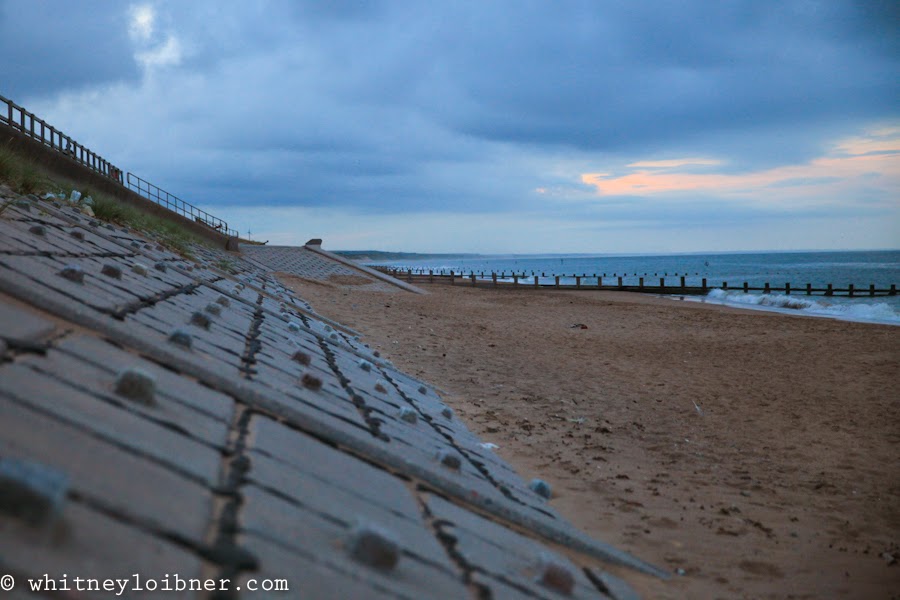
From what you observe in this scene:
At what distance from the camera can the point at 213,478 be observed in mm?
2256

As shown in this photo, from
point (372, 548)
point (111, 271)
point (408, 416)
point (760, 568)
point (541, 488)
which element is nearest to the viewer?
point (372, 548)

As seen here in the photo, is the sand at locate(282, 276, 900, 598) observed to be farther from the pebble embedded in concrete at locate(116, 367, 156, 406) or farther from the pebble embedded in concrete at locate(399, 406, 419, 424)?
the pebble embedded in concrete at locate(116, 367, 156, 406)

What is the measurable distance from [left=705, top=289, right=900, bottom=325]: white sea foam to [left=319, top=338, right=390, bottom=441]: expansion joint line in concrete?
101 ft

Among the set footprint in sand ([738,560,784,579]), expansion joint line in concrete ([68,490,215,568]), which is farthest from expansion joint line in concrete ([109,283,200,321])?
footprint in sand ([738,560,784,579])

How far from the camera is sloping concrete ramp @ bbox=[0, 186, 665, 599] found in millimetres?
1636

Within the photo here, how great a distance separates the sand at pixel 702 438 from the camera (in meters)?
5.16

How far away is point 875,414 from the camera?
1102cm

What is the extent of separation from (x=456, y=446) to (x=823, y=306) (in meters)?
42.8

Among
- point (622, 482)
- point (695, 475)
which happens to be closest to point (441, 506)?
point (622, 482)

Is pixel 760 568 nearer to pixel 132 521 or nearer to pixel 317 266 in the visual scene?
pixel 132 521

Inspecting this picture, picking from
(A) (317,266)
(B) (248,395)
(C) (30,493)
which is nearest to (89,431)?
(C) (30,493)

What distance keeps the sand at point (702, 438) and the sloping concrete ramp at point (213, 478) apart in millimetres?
1190

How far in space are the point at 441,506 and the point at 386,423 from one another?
4.68 feet

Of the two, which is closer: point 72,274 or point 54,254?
point 72,274
